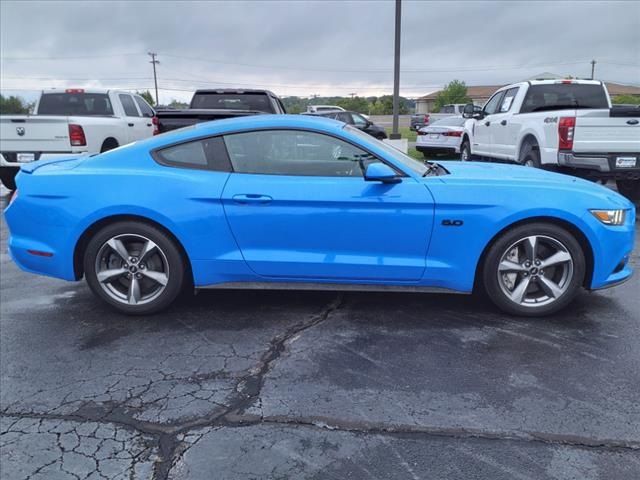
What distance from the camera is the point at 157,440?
2.70m

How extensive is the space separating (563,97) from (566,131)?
2516 millimetres

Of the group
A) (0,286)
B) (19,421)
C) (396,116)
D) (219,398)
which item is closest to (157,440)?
(219,398)

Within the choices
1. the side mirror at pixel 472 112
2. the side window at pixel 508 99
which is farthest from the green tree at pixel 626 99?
the side mirror at pixel 472 112

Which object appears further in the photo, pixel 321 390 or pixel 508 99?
pixel 508 99

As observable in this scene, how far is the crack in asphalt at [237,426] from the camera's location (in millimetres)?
2619

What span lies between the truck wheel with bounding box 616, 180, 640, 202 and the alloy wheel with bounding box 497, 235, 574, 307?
6.02 meters

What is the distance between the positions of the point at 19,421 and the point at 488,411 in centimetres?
243

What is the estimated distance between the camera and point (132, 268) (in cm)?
417

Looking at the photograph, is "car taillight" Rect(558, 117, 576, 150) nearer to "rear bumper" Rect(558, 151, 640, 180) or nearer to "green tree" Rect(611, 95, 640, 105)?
"rear bumper" Rect(558, 151, 640, 180)

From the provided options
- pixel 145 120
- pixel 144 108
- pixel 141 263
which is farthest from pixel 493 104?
pixel 141 263

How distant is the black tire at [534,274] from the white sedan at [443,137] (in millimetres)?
12003

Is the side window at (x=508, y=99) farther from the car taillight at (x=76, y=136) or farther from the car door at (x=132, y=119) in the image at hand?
the car taillight at (x=76, y=136)

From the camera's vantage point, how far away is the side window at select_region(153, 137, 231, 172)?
4.14 meters

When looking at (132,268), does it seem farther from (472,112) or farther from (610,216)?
(472,112)
